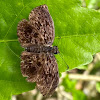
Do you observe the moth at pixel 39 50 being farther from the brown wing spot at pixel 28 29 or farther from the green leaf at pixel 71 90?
the green leaf at pixel 71 90

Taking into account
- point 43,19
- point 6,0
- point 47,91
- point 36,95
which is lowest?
point 36,95

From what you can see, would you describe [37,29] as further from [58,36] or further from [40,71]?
[40,71]

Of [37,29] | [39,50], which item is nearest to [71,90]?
[39,50]

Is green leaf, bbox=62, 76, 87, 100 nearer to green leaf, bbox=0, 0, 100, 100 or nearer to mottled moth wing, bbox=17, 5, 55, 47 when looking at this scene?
green leaf, bbox=0, 0, 100, 100

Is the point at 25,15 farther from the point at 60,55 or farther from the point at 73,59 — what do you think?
the point at 73,59

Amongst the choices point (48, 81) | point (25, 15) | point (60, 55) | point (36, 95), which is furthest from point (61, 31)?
point (36, 95)

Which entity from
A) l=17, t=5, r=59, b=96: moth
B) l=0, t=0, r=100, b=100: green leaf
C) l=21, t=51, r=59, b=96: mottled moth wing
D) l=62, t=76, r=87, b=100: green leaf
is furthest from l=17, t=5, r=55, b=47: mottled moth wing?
l=62, t=76, r=87, b=100: green leaf
